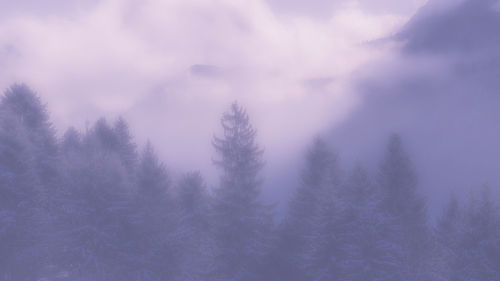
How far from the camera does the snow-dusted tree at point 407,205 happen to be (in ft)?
90.3

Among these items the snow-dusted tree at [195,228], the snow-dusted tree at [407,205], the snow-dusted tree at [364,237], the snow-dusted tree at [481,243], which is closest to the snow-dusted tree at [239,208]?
the snow-dusted tree at [195,228]

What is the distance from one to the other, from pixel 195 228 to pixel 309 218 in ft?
29.0

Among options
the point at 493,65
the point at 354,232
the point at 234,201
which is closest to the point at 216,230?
the point at 234,201

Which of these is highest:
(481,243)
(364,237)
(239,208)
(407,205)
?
(239,208)

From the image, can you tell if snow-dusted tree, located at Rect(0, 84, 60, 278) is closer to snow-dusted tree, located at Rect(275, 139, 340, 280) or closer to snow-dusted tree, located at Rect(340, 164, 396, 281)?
snow-dusted tree, located at Rect(275, 139, 340, 280)

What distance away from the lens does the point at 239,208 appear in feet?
83.3

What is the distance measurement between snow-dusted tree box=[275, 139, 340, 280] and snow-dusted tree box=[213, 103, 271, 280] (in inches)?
81.4

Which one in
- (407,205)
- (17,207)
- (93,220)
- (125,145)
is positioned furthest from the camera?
(125,145)

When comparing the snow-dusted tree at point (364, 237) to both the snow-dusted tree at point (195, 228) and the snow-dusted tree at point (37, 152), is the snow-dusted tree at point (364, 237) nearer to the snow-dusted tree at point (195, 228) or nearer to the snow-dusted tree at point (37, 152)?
the snow-dusted tree at point (195, 228)

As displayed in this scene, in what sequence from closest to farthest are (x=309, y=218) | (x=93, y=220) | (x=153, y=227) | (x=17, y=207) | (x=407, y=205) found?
(x=17, y=207) < (x=93, y=220) < (x=153, y=227) < (x=309, y=218) < (x=407, y=205)

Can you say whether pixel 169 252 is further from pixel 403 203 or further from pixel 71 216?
A: pixel 403 203

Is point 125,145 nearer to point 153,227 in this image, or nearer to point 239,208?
point 153,227

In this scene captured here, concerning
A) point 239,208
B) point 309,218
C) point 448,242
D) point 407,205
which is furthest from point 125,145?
point 448,242

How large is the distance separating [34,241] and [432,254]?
1105 inches
